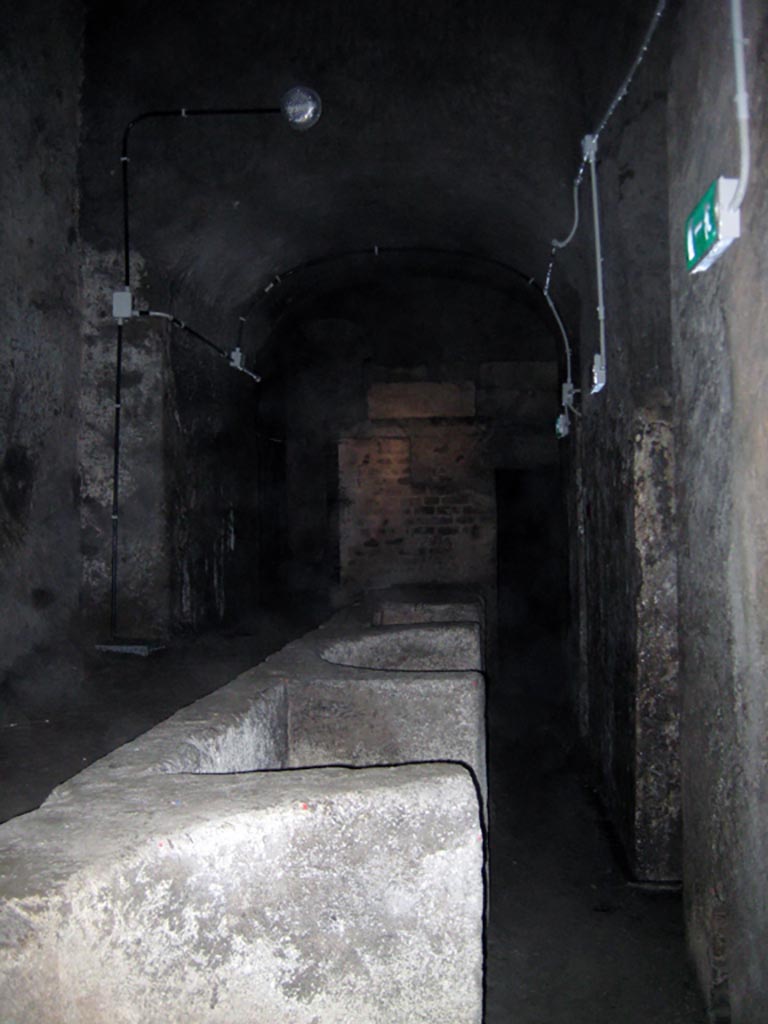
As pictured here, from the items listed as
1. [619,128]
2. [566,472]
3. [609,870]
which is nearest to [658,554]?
[609,870]

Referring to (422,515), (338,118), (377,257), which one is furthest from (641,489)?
(422,515)

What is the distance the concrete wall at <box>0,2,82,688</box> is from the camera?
5152mm

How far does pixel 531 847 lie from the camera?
4.10m

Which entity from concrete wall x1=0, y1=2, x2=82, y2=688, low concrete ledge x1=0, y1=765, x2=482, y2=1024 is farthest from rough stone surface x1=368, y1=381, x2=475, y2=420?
low concrete ledge x1=0, y1=765, x2=482, y2=1024

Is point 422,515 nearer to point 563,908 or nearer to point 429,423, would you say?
point 429,423

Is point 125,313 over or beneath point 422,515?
over

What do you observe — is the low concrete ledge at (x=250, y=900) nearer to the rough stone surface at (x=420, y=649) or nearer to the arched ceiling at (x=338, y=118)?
the rough stone surface at (x=420, y=649)

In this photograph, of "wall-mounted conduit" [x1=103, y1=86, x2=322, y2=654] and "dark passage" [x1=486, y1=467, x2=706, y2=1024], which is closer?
"dark passage" [x1=486, y1=467, x2=706, y2=1024]

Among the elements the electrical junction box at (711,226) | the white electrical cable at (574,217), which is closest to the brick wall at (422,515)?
the white electrical cable at (574,217)

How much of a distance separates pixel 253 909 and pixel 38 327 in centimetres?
496

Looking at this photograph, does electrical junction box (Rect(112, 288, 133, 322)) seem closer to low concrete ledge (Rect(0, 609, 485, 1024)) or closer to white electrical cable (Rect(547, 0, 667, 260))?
white electrical cable (Rect(547, 0, 667, 260))

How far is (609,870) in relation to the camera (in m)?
3.78

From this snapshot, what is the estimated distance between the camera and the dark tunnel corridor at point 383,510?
60.7 inches

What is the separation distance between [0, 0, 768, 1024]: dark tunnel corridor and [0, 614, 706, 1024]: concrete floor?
0.07 ft
